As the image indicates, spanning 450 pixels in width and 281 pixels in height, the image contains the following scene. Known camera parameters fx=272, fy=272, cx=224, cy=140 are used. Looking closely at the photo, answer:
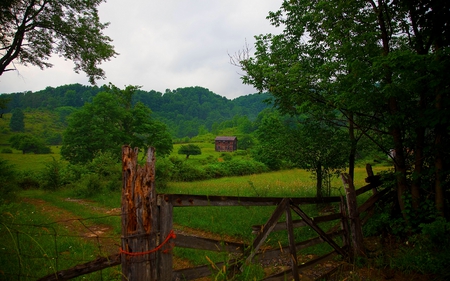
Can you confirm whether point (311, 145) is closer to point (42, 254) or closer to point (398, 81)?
point (398, 81)

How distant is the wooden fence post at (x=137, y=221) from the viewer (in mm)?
2816

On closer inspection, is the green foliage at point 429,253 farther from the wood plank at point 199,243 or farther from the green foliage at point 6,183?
the green foliage at point 6,183

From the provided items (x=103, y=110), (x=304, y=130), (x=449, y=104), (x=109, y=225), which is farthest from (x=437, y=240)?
(x=103, y=110)

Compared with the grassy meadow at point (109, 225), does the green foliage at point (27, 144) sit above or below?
above

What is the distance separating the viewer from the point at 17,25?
15008 millimetres

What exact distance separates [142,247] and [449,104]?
22.3 feet

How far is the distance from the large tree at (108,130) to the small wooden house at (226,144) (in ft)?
122

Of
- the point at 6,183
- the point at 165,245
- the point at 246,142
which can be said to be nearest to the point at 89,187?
the point at 6,183

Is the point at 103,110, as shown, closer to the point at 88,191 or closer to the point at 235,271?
the point at 88,191

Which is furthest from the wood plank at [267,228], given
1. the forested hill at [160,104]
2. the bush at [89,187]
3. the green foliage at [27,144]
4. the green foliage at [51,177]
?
the forested hill at [160,104]

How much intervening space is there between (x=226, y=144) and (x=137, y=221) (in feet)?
246

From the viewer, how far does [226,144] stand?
256ft

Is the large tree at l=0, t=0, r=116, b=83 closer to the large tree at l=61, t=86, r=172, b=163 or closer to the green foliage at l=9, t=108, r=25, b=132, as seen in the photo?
the large tree at l=61, t=86, r=172, b=163

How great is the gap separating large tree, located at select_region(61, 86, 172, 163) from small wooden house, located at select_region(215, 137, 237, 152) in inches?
1464
